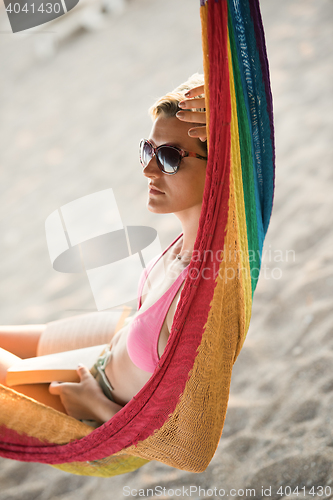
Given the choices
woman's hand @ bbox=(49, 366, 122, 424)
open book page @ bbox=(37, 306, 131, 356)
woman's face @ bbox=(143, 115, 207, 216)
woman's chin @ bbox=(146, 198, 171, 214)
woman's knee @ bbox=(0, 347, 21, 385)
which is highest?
woman's face @ bbox=(143, 115, 207, 216)

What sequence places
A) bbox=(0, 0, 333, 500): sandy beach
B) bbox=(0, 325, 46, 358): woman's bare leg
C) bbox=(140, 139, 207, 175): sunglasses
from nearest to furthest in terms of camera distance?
bbox=(140, 139, 207, 175): sunglasses, bbox=(0, 325, 46, 358): woman's bare leg, bbox=(0, 0, 333, 500): sandy beach

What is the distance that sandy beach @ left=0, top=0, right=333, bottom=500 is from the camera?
151 centimetres

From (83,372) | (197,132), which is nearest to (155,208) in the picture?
(197,132)

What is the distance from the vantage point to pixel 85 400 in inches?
40.9

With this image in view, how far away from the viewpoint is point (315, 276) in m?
2.14

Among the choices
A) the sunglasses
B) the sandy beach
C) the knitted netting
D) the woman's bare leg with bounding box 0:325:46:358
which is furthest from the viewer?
the sandy beach

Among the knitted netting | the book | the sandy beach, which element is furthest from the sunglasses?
the sandy beach

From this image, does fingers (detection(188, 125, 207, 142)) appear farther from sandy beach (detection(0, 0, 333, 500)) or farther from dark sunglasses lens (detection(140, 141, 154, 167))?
sandy beach (detection(0, 0, 333, 500))

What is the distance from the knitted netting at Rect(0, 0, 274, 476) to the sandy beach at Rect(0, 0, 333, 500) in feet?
1.93

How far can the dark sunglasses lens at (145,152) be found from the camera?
0.92 m

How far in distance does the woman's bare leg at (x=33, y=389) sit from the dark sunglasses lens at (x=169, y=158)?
2.09 ft

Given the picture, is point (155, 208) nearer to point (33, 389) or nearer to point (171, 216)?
point (33, 389)

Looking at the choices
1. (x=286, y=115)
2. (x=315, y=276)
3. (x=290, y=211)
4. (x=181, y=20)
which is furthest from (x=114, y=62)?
(x=315, y=276)

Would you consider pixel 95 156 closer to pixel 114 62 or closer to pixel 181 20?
pixel 114 62
